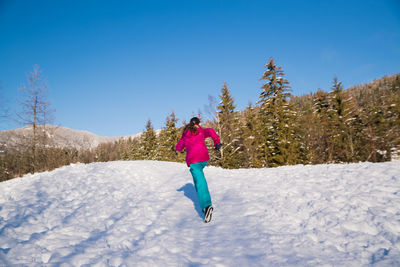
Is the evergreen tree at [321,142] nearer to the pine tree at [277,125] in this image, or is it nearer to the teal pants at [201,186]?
the pine tree at [277,125]

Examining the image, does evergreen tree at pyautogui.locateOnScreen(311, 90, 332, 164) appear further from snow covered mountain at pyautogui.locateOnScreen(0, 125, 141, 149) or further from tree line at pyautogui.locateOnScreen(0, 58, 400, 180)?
snow covered mountain at pyautogui.locateOnScreen(0, 125, 141, 149)

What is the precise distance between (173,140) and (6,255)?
1284 inches

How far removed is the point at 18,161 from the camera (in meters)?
12.8

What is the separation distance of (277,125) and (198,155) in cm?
1979

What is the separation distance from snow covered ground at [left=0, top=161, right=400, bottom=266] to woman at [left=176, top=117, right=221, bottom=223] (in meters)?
0.58

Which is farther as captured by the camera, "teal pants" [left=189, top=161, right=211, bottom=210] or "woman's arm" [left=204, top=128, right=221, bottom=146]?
"woman's arm" [left=204, top=128, right=221, bottom=146]

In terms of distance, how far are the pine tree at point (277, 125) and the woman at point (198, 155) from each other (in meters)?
19.1

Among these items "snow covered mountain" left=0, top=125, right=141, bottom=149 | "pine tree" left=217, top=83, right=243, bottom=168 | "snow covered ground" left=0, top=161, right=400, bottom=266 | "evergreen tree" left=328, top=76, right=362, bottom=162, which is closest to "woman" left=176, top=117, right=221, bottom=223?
"snow covered ground" left=0, top=161, right=400, bottom=266

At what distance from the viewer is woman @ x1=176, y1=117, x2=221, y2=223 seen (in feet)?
14.5

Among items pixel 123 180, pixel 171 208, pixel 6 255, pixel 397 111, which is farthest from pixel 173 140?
pixel 397 111

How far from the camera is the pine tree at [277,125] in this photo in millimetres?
22047

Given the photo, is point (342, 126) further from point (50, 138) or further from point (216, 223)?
point (50, 138)

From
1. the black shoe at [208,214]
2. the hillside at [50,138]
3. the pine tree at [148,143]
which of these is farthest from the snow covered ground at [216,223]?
the pine tree at [148,143]

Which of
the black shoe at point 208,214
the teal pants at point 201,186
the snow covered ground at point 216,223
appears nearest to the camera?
the snow covered ground at point 216,223
